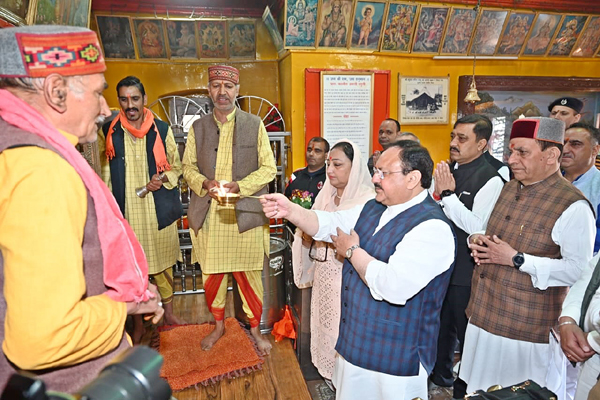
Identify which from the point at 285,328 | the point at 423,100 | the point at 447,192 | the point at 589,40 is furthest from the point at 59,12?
the point at 589,40

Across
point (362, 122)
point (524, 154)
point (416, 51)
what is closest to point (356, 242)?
point (524, 154)

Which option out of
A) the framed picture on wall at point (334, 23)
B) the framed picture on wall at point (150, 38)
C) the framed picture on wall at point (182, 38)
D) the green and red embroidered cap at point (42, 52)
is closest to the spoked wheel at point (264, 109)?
the framed picture on wall at point (182, 38)

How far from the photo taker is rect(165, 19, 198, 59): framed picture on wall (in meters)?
6.07

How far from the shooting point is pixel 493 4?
588 centimetres

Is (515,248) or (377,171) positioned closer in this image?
(377,171)

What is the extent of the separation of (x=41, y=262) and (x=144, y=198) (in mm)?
2501

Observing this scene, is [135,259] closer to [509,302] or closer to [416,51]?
[509,302]

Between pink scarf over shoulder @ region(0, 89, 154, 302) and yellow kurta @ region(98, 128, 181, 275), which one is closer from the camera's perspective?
pink scarf over shoulder @ region(0, 89, 154, 302)

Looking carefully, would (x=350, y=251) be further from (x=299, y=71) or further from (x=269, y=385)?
(x=299, y=71)

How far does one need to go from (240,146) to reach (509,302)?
2.21 metres

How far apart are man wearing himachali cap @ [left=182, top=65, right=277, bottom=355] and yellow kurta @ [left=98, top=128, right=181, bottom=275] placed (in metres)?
0.23

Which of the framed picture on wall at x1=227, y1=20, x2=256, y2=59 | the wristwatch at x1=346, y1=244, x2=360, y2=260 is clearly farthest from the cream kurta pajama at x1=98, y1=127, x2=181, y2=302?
the framed picture on wall at x1=227, y1=20, x2=256, y2=59

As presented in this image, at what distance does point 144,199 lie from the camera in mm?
3285

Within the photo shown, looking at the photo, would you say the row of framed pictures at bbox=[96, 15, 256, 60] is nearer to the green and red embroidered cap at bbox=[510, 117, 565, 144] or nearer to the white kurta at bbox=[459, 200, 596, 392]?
the green and red embroidered cap at bbox=[510, 117, 565, 144]
